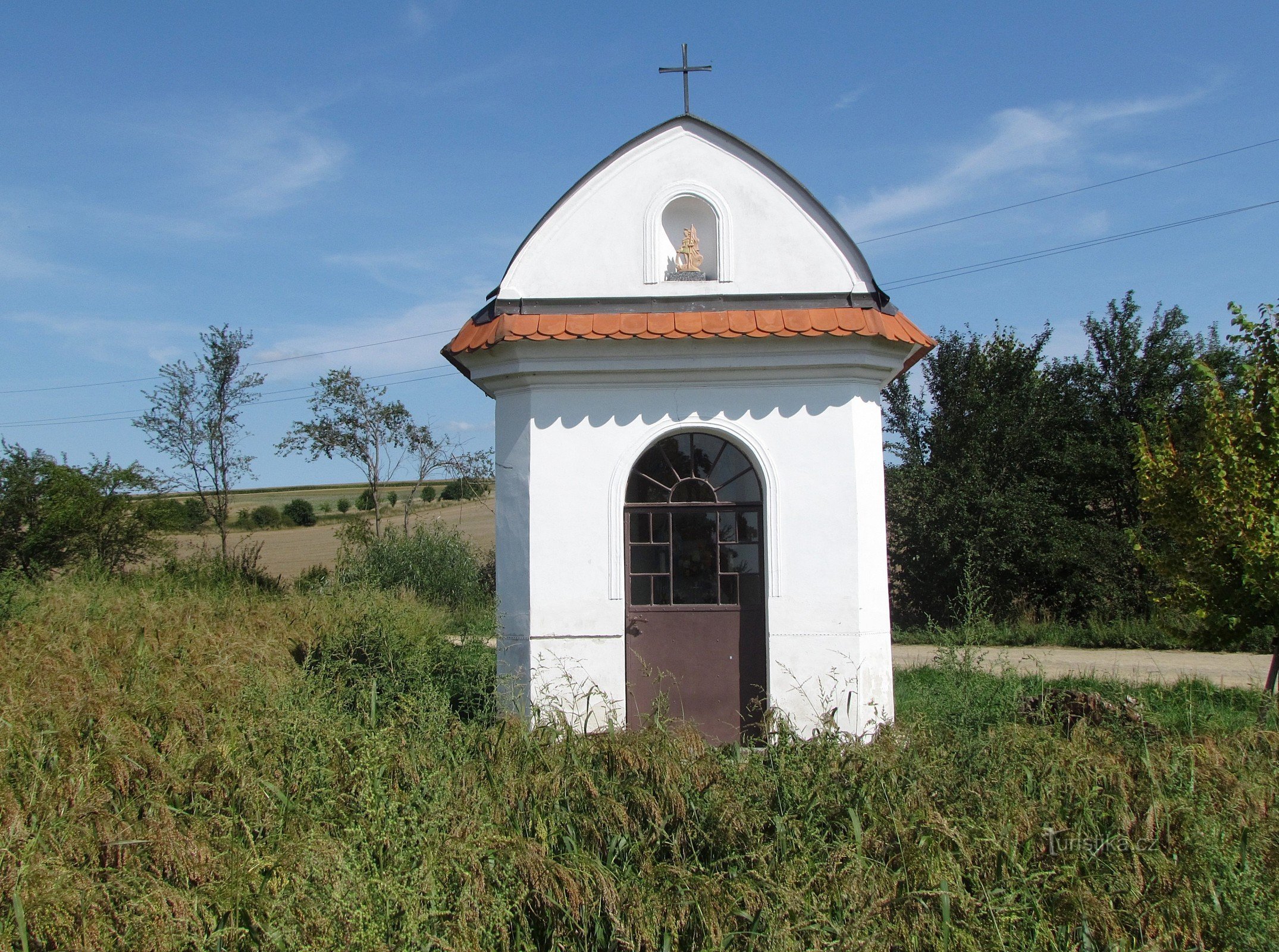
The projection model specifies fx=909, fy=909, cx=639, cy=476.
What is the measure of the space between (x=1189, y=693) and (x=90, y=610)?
37.7 ft

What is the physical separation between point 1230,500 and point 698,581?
4.45m

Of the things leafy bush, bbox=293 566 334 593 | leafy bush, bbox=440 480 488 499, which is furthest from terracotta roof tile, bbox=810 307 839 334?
leafy bush, bbox=440 480 488 499

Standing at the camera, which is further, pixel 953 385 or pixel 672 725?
pixel 953 385

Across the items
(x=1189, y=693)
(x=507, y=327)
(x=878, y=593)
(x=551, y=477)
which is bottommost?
(x=1189, y=693)

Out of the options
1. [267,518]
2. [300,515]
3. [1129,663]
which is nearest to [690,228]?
[1129,663]

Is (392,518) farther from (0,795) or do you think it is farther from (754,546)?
(0,795)

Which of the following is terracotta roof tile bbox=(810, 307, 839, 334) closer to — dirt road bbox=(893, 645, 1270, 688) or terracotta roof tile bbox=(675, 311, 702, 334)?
terracotta roof tile bbox=(675, 311, 702, 334)

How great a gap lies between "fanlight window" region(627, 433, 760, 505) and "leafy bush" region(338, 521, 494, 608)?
1179 cm

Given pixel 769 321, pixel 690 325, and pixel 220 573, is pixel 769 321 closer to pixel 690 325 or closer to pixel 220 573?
pixel 690 325

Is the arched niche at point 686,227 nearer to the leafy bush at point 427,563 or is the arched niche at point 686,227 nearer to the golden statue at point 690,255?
the golden statue at point 690,255

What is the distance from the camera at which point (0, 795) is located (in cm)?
407

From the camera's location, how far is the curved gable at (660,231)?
7.22 m

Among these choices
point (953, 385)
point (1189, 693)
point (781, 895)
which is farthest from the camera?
point (953, 385)

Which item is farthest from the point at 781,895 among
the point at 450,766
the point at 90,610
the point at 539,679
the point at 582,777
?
the point at 90,610
